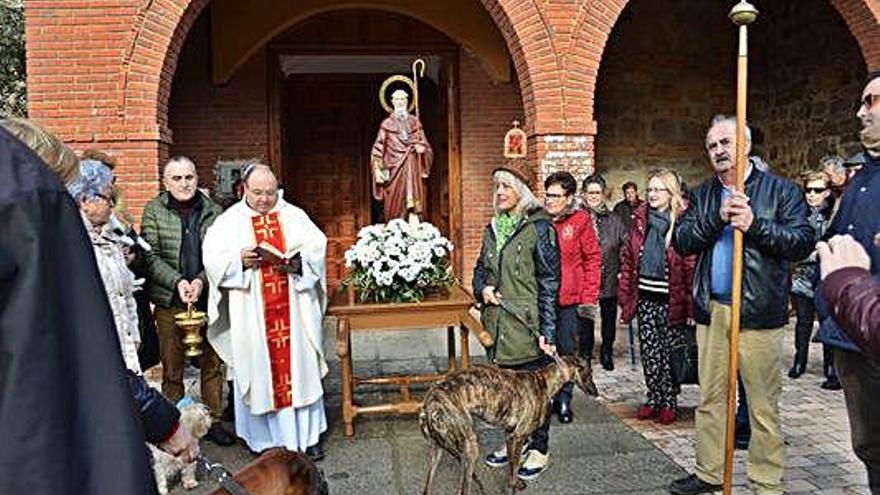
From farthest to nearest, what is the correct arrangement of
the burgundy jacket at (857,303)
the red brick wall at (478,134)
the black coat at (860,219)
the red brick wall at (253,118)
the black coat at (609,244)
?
the red brick wall at (478,134) < the red brick wall at (253,118) < the black coat at (609,244) < the black coat at (860,219) < the burgundy jacket at (857,303)

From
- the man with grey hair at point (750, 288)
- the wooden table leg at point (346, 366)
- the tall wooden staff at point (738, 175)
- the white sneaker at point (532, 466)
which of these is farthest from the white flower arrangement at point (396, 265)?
the tall wooden staff at point (738, 175)

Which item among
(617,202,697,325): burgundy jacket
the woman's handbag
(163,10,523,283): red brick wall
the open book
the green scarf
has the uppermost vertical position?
(163,10,523,283): red brick wall

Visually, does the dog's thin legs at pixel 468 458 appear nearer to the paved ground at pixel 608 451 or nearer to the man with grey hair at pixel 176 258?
the paved ground at pixel 608 451

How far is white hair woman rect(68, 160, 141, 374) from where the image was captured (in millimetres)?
3713

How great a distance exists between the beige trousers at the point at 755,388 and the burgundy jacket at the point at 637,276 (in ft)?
3.74

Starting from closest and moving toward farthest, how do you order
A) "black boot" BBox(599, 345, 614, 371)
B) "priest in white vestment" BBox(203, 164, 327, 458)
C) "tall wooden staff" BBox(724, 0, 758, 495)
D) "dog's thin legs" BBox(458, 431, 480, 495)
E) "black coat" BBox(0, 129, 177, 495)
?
"black coat" BBox(0, 129, 177, 495), "tall wooden staff" BBox(724, 0, 758, 495), "dog's thin legs" BBox(458, 431, 480, 495), "priest in white vestment" BBox(203, 164, 327, 458), "black boot" BBox(599, 345, 614, 371)

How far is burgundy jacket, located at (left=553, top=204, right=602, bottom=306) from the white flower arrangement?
0.95 meters

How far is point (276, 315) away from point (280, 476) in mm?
2384

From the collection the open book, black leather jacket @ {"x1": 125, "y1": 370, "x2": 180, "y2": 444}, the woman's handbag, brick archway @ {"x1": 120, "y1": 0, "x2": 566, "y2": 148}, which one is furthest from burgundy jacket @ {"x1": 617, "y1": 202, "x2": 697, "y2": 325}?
black leather jacket @ {"x1": 125, "y1": 370, "x2": 180, "y2": 444}

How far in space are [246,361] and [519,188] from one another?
2.06 m

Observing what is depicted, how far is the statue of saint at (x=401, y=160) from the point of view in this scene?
22.0ft

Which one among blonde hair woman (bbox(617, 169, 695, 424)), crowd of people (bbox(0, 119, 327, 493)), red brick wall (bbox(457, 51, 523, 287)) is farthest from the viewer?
red brick wall (bbox(457, 51, 523, 287))

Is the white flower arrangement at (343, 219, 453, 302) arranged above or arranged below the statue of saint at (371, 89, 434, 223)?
below

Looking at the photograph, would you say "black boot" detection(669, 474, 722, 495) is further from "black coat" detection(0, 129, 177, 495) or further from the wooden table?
"black coat" detection(0, 129, 177, 495)
